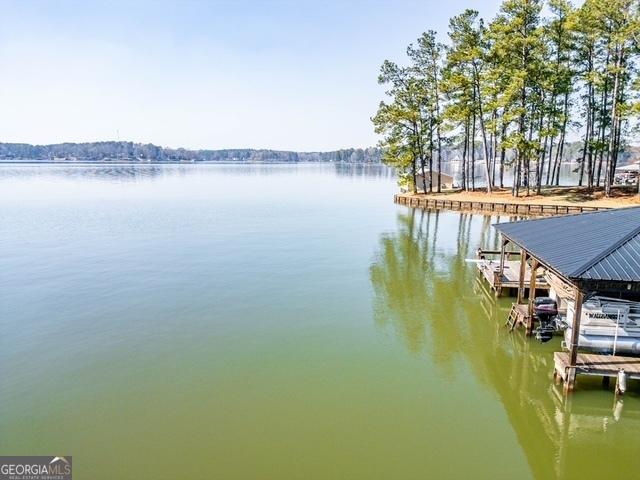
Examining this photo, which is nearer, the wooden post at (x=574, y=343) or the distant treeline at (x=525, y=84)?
the wooden post at (x=574, y=343)

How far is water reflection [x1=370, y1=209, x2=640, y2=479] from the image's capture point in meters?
8.66

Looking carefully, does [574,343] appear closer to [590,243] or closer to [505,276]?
[590,243]

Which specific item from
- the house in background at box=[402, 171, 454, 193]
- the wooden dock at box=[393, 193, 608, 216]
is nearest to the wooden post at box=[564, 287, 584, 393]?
the wooden dock at box=[393, 193, 608, 216]

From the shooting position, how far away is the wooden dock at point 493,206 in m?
37.6

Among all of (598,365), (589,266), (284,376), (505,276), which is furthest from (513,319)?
(284,376)

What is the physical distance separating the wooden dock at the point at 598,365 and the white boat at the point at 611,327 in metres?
0.39

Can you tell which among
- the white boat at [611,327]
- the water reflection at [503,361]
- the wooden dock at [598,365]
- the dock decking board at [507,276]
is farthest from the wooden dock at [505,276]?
the wooden dock at [598,365]

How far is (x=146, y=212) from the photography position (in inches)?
1657

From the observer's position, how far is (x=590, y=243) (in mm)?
11562

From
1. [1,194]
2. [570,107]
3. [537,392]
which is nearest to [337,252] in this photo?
[537,392]

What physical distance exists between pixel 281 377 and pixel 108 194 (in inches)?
2237

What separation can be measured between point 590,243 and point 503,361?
4021 millimetres

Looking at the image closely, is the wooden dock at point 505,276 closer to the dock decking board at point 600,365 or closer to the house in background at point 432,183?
the dock decking board at point 600,365

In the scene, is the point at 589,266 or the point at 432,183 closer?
the point at 589,266
